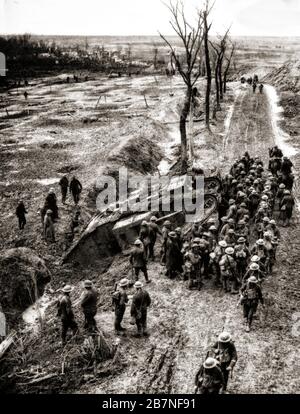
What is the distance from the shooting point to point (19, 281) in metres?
13.8

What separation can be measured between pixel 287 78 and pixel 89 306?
158 ft

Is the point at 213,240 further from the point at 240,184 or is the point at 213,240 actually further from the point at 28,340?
the point at 28,340

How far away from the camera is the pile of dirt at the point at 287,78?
160 feet

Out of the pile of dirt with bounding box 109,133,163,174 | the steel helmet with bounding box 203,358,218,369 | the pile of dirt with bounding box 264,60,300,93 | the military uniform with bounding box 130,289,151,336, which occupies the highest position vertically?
the pile of dirt with bounding box 264,60,300,93

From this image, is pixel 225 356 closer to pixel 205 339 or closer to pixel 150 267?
pixel 205 339

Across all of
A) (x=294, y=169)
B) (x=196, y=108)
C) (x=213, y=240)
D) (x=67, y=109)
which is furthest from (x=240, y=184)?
(x=67, y=109)

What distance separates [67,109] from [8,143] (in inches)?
526

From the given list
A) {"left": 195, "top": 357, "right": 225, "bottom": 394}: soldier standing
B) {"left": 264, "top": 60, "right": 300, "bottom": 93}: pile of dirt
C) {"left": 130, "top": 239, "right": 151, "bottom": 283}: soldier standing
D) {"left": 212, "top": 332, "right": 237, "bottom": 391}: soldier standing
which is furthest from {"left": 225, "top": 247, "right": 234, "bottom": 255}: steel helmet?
{"left": 264, "top": 60, "right": 300, "bottom": 93}: pile of dirt

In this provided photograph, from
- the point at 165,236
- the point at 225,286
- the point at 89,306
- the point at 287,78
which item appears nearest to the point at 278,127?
the point at 287,78

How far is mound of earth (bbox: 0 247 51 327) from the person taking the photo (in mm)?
13539

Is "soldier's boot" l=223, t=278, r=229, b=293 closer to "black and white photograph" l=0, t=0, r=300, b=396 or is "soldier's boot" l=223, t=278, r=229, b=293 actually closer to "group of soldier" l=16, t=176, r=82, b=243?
"black and white photograph" l=0, t=0, r=300, b=396

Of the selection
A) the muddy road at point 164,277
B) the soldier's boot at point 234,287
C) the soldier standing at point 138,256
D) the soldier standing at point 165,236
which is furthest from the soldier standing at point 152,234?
the soldier's boot at point 234,287

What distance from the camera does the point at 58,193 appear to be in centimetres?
2183

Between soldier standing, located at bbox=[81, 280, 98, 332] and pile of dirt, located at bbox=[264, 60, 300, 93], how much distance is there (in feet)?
136
